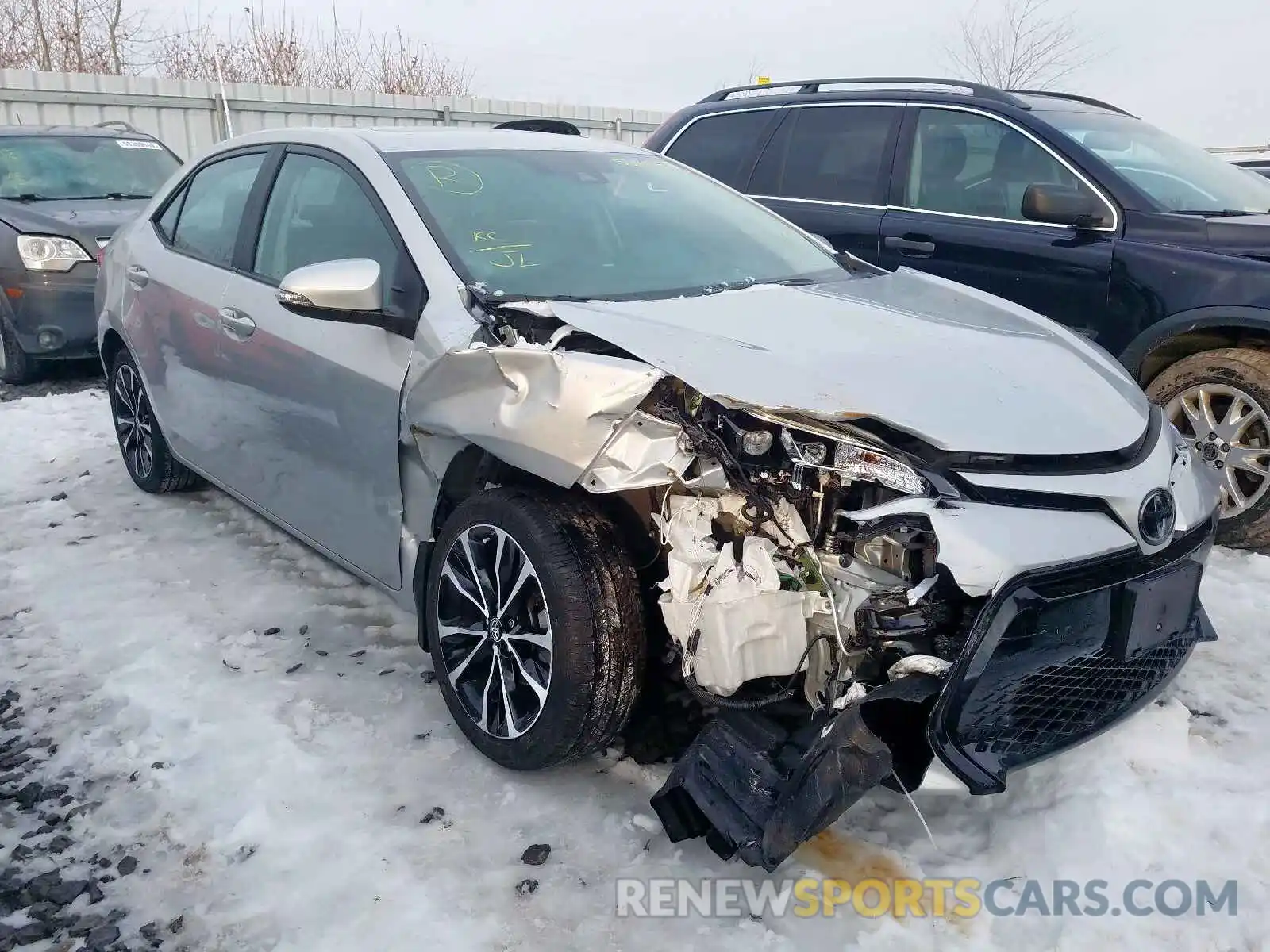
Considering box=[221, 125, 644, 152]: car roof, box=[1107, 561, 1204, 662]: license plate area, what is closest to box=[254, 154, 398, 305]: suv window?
box=[221, 125, 644, 152]: car roof

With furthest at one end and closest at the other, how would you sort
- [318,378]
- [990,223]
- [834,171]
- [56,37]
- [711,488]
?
[56,37] → [834,171] → [990,223] → [318,378] → [711,488]

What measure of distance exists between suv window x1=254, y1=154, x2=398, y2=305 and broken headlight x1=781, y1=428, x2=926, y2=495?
1331mm

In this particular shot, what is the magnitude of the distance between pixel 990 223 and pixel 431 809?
360 cm

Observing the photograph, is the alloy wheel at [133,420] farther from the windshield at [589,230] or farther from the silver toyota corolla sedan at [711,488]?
the windshield at [589,230]

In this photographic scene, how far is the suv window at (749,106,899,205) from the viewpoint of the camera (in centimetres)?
509

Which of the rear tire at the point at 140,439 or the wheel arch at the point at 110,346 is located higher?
the wheel arch at the point at 110,346

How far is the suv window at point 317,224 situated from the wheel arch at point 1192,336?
9.87ft

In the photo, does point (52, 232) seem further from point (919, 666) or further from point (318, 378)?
point (919, 666)

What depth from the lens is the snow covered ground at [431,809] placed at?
82.7 inches

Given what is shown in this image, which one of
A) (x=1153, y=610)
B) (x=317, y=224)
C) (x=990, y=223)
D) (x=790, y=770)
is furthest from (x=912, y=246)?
(x=790, y=770)

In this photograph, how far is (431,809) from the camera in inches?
97.6

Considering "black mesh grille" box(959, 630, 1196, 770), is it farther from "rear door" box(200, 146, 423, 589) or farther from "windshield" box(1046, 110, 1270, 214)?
"windshield" box(1046, 110, 1270, 214)

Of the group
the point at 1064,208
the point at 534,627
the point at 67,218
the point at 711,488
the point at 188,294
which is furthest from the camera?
the point at 67,218

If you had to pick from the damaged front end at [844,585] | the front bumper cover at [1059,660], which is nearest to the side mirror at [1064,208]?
the damaged front end at [844,585]
